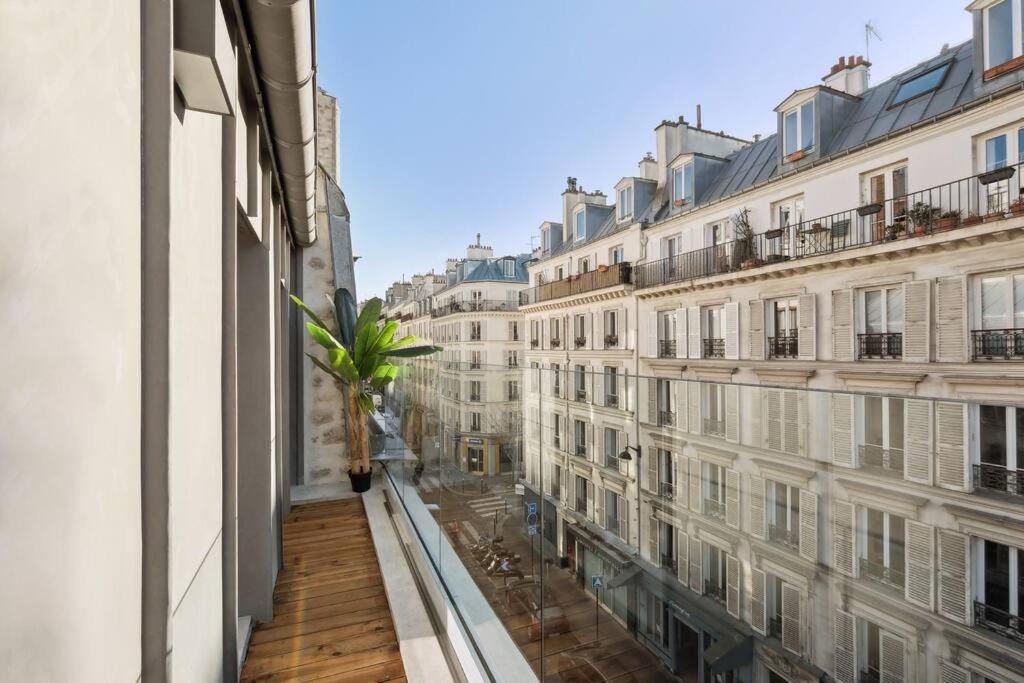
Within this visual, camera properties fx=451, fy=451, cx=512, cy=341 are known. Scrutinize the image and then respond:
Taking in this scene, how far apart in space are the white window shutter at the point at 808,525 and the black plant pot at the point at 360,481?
415 centimetres

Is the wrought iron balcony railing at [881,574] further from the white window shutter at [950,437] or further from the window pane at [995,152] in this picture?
the window pane at [995,152]

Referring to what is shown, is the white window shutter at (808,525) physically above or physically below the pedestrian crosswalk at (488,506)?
above

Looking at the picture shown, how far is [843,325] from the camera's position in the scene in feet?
30.7

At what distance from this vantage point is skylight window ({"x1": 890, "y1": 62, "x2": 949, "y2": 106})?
8.82 m

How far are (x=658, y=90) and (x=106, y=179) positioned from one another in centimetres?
1779

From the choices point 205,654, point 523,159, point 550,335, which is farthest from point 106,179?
point 523,159

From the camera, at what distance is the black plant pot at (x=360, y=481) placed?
4.34 metres

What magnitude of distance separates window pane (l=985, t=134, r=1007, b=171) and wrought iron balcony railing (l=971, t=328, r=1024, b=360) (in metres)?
2.76

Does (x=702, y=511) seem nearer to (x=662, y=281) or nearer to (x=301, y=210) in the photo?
(x=301, y=210)

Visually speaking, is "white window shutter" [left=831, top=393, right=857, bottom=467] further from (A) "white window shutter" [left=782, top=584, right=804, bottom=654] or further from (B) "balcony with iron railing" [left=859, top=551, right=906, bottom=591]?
(A) "white window shutter" [left=782, top=584, right=804, bottom=654]

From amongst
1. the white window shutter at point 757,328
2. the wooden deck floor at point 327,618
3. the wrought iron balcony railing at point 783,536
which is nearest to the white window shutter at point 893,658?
the wrought iron balcony railing at point 783,536

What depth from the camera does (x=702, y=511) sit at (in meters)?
0.97

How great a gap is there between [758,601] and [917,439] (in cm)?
40

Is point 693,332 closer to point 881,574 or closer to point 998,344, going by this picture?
point 998,344
